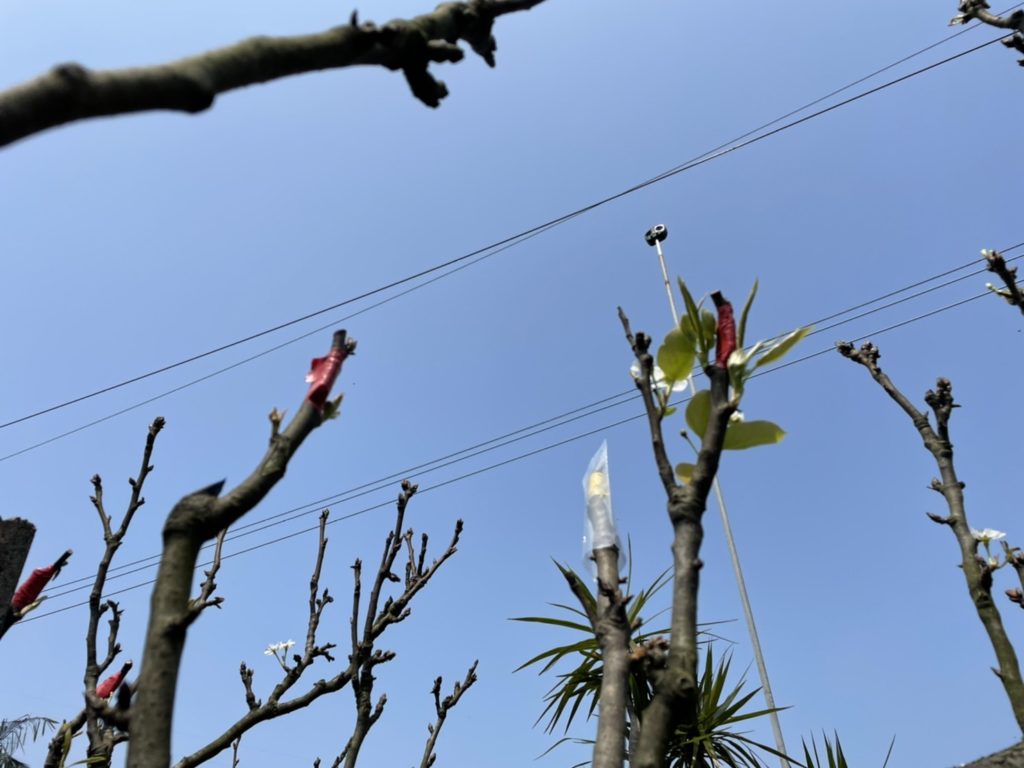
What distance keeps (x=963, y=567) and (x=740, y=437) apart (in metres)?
1.81

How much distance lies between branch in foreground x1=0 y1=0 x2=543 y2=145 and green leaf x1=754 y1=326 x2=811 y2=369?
68cm

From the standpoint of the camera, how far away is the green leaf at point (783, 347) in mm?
1246

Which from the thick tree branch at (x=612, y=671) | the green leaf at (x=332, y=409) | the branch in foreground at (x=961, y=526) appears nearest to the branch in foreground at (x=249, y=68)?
the green leaf at (x=332, y=409)

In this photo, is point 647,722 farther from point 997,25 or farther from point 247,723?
point 997,25

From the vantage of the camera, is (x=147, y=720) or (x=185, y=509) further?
(x=185, y=509)

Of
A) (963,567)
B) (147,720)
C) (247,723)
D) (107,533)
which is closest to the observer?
(147,720)

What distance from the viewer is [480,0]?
50.4 inches

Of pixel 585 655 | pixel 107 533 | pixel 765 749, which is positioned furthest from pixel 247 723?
pixel 765 749

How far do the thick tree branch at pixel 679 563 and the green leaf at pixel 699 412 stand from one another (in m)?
0.04

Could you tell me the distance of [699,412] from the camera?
1.25 m

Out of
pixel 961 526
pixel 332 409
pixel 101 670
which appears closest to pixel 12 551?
pixel 101 670

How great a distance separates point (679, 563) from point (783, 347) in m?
0.44

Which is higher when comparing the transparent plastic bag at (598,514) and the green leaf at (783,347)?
the green leaf at (783,347)

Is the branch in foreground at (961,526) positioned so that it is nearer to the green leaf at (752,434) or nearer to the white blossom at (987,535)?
the white blossom at (987,535)
